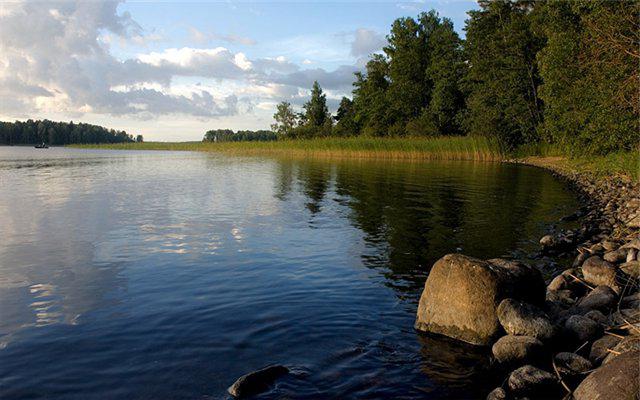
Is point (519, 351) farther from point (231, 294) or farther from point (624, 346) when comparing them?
point (231, 294)

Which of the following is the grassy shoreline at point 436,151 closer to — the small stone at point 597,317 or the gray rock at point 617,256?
the gray rock at point 617,256

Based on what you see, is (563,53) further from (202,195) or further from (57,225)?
(57,225)

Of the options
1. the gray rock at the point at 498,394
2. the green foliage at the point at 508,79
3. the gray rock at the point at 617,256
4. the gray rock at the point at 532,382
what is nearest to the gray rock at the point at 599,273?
the gray rock at the point at 617,256

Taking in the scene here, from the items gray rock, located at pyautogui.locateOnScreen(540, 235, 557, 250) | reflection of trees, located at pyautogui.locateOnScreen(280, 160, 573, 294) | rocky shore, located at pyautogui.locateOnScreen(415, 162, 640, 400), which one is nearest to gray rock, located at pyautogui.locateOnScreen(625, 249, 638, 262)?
rocky shore, located at pyautogui.locateOnScreen(415, 162, 640, 400)

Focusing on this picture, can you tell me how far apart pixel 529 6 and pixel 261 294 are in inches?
2440

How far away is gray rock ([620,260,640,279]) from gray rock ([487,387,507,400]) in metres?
5.12

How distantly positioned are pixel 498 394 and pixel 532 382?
519 mm

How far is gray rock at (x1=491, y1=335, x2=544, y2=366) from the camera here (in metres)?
6.88

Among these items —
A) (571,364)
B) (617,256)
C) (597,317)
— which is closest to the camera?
(571,364)

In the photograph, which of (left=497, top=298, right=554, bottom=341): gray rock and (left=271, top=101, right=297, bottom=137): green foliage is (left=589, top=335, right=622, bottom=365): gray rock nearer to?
(left=497, top=298, right=554, bottom=341): gray rock

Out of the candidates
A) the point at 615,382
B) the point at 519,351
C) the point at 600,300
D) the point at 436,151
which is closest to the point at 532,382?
the point at 519,351

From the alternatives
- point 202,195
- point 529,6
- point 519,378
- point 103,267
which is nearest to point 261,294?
point 103,267

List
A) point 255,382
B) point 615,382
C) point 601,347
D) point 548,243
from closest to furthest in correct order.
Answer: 1. point 615,382
2. point 255,382
3. point 601,347
4. point 548,243

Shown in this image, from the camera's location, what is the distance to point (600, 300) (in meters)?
8.34
